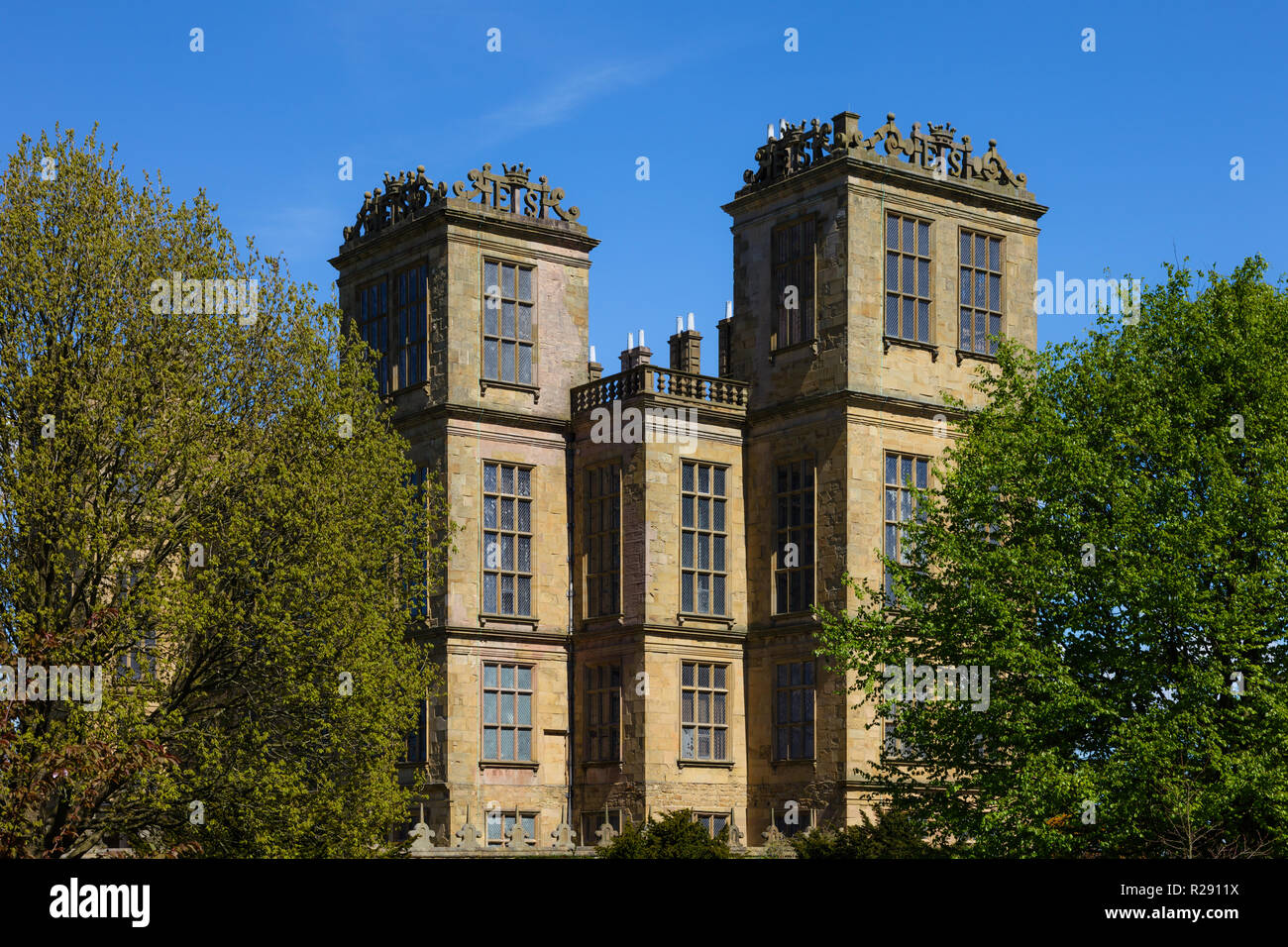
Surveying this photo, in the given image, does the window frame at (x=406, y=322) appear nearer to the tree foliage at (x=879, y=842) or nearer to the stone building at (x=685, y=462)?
the stone building at (x=685, y=462)

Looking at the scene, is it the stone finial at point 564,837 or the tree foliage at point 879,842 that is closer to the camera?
the tree foliage at point 879,842

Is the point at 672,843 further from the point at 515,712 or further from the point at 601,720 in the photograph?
the point at 515,712

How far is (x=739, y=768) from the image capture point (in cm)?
4434

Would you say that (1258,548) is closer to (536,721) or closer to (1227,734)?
(1227,734)

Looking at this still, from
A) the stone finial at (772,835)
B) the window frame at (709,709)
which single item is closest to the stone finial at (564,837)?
the stone finial at (772,835)

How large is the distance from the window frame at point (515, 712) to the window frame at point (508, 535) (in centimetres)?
126

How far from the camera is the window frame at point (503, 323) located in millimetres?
45406

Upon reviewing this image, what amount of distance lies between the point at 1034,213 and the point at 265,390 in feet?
77.0

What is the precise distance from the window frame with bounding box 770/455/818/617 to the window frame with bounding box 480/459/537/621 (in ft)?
21.1

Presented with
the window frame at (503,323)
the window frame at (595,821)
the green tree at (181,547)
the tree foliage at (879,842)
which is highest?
the window frame at (503,323)

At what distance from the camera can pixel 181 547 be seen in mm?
30422

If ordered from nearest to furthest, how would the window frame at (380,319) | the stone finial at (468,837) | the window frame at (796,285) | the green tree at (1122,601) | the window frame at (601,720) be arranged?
the green tree at (1122,601), the stone finial at (468,837), the window frame at (796,285), the window frame at (601,720), the window frame at (380,319)

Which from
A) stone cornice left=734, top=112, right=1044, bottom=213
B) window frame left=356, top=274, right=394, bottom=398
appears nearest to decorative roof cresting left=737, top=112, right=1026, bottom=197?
stone cornice left=734, top=112, right=1044, bottom=213
